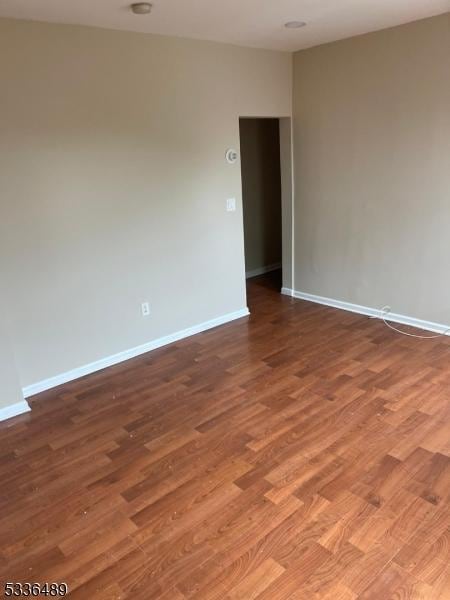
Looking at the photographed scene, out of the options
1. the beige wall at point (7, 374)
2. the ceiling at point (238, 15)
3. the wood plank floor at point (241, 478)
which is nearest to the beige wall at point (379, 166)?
the ceiling at point (238, 15)

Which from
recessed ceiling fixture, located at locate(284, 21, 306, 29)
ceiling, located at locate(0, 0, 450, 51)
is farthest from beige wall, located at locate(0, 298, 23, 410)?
recessed ceiling fixture, located at locate(284, 21, 306, 29)

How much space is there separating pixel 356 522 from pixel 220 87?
133 inches

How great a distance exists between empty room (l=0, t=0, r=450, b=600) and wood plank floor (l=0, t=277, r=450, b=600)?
0.01 m

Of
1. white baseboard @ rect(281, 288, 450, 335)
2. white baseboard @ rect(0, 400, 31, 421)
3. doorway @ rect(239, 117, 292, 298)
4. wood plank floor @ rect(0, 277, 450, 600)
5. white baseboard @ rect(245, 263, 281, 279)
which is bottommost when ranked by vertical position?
wood plank floor @ rect(0, 277, 450, 600)

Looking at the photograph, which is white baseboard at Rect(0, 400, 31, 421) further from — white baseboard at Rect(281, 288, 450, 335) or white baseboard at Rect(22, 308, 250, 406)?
white baseboard at Rect(281, 288, 450, 335)

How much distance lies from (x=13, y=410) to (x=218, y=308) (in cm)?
202

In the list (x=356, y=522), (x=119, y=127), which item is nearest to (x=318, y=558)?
(x=356, y=522)

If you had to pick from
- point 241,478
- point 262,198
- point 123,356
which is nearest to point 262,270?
point 262,198

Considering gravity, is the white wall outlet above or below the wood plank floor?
above

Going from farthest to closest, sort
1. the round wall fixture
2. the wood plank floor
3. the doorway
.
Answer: the doorway
the round wall fixture
the wood plank floor

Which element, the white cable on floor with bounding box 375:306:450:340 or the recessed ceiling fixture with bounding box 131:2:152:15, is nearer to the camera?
the recessed ceiling fixture with bounding box 131:2:152:15

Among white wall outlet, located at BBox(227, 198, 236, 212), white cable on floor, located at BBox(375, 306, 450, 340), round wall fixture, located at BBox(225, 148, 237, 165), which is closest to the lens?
white cable on floor, located at BBox(375, 306, 450, 340)

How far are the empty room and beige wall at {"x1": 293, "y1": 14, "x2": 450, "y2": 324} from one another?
18mm

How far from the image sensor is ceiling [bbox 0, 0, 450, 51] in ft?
8.51
